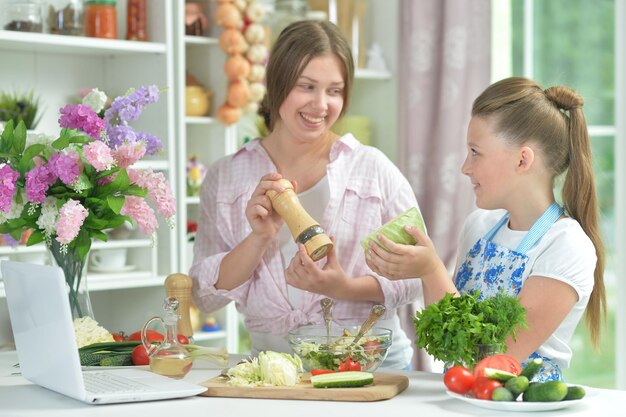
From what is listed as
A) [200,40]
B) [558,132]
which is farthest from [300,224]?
[200,40]

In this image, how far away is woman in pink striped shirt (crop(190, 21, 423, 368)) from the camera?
2.40m

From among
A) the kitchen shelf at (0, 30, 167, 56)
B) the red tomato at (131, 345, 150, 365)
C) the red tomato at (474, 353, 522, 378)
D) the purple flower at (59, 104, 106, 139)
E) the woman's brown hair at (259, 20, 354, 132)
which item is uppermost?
the kitchen shelf at (0, 30, 167, 56)

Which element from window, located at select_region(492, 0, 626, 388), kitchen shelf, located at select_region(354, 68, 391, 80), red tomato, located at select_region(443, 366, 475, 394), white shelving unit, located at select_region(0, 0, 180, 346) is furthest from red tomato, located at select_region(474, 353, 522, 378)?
kitchen shelf, located at select_region(354, 68, 391, 80)

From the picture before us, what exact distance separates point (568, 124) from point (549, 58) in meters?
1.70

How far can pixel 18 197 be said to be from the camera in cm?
217

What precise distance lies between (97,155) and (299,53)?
589mm

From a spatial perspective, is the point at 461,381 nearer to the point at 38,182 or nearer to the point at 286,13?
the point at 38,182

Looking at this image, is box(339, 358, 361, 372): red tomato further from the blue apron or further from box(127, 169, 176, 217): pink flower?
box(127, 169, 176, 217): pink flower

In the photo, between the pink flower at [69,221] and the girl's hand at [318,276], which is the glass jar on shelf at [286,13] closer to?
the girl's hand at [318,276]

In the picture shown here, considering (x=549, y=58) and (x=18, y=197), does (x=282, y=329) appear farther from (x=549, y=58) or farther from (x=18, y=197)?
Result: (x=549, y=58)

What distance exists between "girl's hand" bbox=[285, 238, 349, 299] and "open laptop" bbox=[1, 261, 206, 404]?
44cm

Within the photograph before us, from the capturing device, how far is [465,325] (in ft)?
5.77

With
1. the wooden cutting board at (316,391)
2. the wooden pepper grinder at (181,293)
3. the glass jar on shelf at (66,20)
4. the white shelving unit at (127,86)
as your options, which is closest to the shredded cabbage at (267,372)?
the wooden cutting board at (316,391)

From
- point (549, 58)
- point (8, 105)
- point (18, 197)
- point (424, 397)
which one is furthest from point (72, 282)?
point (549, 58)
